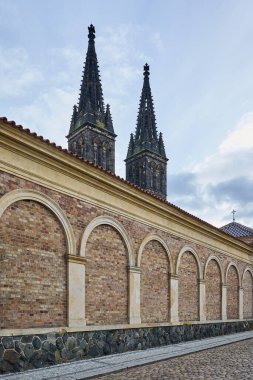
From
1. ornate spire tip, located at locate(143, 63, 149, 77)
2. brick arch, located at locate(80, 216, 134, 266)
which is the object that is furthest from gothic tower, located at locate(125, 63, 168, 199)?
brick arch, located at locate(80, 216, 134, 266)

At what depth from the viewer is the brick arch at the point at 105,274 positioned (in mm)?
10797

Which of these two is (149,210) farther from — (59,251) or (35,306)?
(35,306)

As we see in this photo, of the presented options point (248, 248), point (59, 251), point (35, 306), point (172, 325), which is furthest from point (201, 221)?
point (35, 306)

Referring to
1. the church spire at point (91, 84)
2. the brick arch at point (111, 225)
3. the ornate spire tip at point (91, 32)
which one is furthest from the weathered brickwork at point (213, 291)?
the ornate spire tip at point (91, 32)

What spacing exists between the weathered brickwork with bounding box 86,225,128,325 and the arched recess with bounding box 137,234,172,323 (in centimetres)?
105

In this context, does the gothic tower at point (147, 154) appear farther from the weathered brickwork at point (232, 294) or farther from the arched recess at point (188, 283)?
the arched recess at point (188, 283)

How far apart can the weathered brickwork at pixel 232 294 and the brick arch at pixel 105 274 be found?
10331mm

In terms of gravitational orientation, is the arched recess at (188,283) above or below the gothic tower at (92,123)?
below

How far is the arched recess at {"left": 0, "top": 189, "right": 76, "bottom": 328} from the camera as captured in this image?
8469 mm

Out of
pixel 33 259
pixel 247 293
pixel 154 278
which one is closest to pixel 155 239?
pixel 154 278

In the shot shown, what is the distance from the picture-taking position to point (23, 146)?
8.95 metres

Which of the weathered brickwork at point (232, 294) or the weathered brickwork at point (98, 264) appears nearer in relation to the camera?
the weathered brickwork at point (98, 264)

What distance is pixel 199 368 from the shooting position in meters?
9.11

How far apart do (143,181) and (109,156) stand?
885cm
